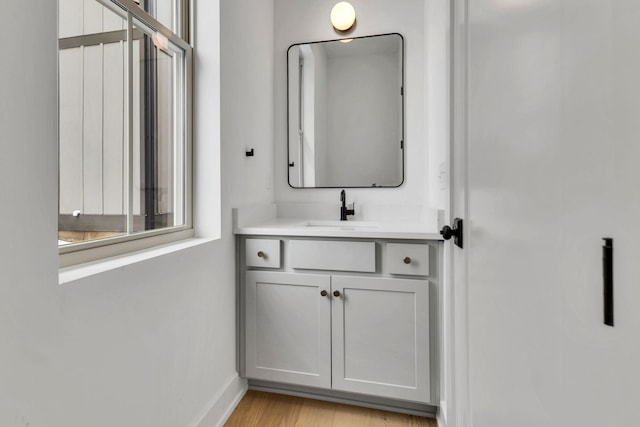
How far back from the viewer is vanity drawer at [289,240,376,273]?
5.20 ft

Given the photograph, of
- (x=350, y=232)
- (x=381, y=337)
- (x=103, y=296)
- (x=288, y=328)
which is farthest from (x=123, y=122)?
(x=381, y=337)

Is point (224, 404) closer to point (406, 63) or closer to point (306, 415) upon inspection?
point (306, 415)

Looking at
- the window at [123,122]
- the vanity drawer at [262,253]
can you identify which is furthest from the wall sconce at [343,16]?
the vanity drawer at [262,253]

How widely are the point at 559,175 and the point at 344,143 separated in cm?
184

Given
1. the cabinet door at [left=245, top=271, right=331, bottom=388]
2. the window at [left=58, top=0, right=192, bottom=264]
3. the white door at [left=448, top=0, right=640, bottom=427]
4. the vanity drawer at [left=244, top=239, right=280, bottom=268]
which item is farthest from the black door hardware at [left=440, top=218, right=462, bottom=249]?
the window at [left=58, top=0, right=192, bottom=264]

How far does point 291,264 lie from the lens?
5.47 ft

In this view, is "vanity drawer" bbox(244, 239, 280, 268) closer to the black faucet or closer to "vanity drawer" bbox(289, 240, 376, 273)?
"vanity drawer" bbox(289, 240, 376, 273)

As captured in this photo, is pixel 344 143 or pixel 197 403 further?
pixel 344 143

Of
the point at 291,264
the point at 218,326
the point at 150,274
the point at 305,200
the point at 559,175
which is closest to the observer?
the point at 559,175

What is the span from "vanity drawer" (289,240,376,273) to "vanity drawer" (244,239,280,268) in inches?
3.3

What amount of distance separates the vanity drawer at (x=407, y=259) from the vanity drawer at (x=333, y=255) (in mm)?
79

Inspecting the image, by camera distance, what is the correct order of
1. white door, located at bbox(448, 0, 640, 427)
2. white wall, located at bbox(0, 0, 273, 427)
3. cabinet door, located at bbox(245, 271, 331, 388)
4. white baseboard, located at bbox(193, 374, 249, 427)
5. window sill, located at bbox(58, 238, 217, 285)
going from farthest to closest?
1. cabinet door, located at bbox(245, 271, 331, 388)
2. white baseboard, located at bbox(193, 374, 249, 427)
3. window sill, located at bbox(58, 238, 217, 285)
4. white wall, located at bbox(0, 0, 273, 427)
5. white door, located at bbox(448, 0, 640, 427)

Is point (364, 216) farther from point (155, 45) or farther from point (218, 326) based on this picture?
point (155, 45)

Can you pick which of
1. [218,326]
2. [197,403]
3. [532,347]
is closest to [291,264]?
[218,326]
